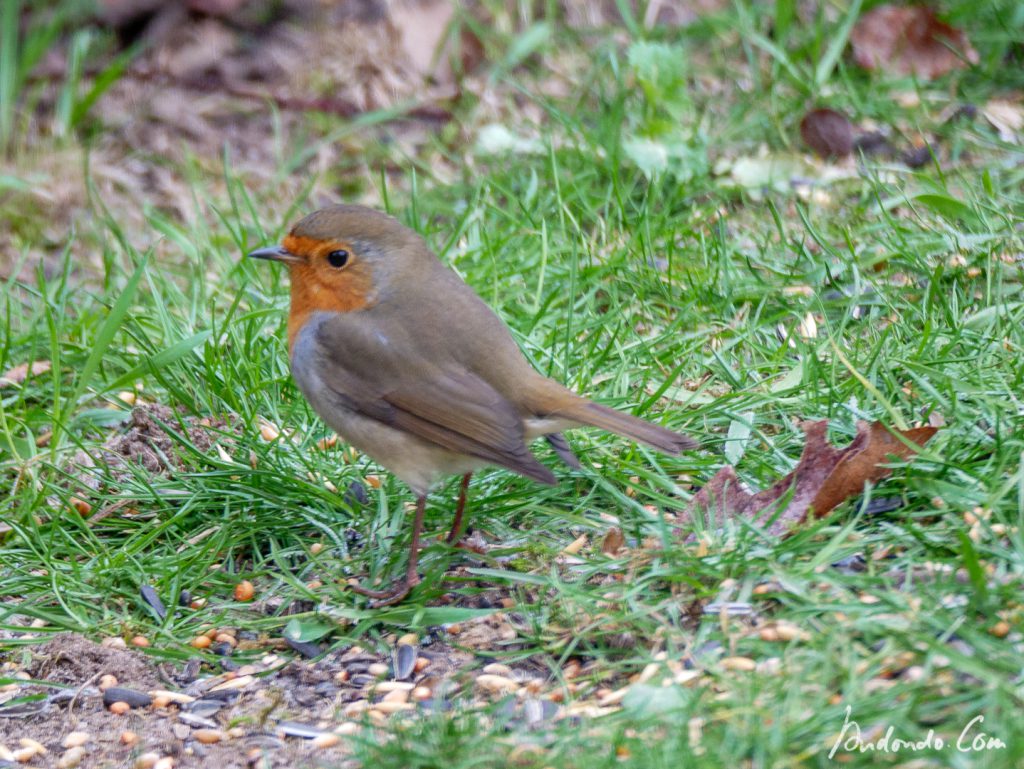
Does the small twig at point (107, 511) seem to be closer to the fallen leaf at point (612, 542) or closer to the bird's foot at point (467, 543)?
the bird's foot at point (467, 543)

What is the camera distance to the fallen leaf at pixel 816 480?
3.25 metres

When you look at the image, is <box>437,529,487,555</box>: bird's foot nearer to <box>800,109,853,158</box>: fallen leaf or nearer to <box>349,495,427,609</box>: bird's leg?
<box>349,495,427,609</box>: bird's leg

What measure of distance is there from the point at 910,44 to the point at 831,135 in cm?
85

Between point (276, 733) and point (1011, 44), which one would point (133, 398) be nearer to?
point (276, 733)

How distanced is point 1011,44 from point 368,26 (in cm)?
314

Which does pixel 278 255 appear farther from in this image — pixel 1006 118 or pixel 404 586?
pixel 1006 118

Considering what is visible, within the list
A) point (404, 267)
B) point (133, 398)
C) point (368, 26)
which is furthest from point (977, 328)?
point (368, 26)

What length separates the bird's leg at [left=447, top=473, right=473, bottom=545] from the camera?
3549 mm

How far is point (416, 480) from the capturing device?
3549 mm

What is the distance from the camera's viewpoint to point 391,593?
3404 millimetres

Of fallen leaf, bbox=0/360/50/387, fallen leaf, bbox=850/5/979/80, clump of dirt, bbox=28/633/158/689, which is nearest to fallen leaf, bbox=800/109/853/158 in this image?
fallen leaf, bbox=850/5/979/80

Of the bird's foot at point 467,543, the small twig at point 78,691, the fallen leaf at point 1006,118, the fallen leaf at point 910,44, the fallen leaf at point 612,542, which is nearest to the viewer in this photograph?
the small twig at point 78,691

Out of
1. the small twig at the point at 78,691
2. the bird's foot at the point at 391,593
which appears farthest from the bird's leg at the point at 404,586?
the small twig at the point at 78,691

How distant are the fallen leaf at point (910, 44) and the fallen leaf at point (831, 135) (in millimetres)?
525
